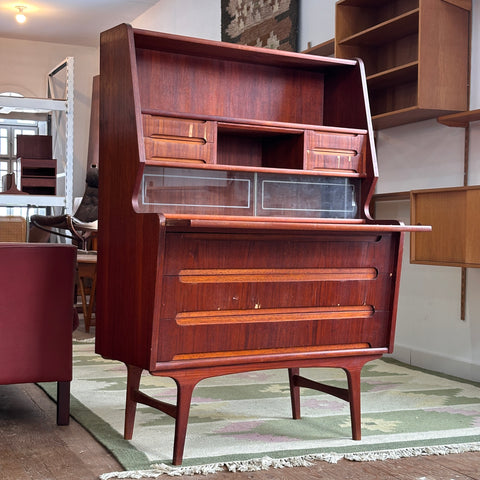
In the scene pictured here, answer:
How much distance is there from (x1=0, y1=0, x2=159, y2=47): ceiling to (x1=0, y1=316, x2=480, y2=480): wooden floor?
22.0ft

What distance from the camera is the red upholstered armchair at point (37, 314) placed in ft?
9.56

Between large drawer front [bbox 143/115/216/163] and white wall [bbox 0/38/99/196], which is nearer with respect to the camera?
large drawer front [bbox 143/115/216/163]

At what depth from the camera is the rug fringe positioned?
7.77 feet

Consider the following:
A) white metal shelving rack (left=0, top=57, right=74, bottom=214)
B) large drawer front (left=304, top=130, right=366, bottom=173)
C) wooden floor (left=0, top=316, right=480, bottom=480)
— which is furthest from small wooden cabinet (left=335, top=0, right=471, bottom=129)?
white metal shelving rack (left=0, top=57, right=74, bottom=214)

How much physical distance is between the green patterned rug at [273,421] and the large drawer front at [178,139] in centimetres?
104

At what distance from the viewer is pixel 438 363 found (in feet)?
14.3

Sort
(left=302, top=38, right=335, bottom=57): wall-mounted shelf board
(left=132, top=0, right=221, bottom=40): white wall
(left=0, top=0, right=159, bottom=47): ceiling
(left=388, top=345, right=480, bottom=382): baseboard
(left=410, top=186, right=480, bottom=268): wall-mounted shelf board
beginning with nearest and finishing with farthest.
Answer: (left=410, top=186, right=480, bottom=268): wall-mounted shelf board, (left=388, top=345, right=480, bottom=382): baseboard, (left=302, top=38, right=335, bottom=57): wall-mounted shelf board, (left=132, top=0, right=221, bottom=40): white wall, (left=0, top=0, right=159, bottom=47): ceiling

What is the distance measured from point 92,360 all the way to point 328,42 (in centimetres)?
247

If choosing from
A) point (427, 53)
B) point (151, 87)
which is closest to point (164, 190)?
point (151, 87)

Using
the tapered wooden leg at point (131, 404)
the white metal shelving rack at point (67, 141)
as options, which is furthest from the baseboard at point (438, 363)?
the white metal shelving rack at point (67, 141)

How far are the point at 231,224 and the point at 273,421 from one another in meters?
1.12

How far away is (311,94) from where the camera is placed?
331 centimetres

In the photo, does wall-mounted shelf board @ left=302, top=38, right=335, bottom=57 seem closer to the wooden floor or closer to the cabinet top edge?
the cabinet top edge

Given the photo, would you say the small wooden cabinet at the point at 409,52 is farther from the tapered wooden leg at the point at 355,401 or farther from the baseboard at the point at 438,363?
the tapered wooden leg at the point at 355,401
